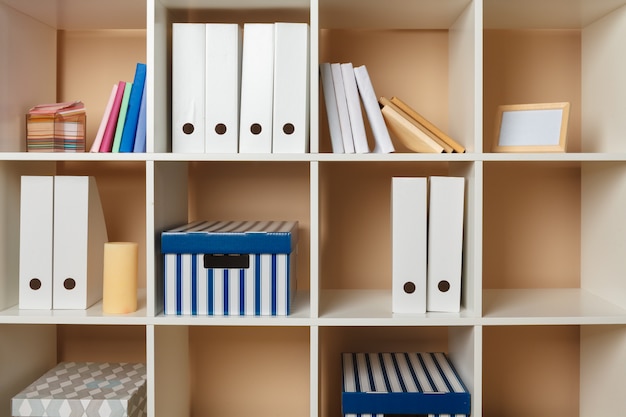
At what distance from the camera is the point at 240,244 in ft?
Answer: 5.09

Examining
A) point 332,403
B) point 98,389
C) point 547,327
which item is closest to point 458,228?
point 547,327

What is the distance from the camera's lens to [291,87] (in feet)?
5.09

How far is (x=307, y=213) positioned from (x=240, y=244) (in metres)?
0.43

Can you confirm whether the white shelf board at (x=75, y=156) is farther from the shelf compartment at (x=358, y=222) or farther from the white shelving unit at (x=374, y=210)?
the shelf compartment at (x=358, y=222)

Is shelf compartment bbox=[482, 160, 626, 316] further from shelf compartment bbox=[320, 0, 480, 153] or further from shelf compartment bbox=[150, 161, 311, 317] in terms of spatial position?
shelf compartment bbox=[150, 161, 311, 317]

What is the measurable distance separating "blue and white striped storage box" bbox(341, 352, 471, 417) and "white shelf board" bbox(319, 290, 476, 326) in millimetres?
174

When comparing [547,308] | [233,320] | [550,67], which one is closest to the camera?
[233,320]

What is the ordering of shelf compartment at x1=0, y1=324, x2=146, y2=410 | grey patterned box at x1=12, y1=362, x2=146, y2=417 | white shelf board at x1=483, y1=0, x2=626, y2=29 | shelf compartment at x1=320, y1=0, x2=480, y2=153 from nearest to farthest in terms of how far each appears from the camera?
grey patterned box at x1=12, y1=362, x2=146, y2=417, white shelf board at x1=483, y1=0, x2=626, y2=29, shelf compartment at x1=0, y1=324, x2=146, y2=410, shelf compartment at x1=320, y1=0, x2=480, y2=153

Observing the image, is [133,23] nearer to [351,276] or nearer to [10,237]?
[10,237]

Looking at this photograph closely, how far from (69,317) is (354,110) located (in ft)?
2.85

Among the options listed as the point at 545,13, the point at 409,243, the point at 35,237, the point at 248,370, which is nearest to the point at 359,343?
the point at 248,370

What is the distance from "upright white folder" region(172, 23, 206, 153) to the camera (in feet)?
5.15

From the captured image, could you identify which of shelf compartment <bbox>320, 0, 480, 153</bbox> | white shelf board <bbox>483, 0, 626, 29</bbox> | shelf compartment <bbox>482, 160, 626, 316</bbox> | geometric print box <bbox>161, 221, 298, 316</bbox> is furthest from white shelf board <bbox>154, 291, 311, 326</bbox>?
white shelf board <bbox>483, 0, 626, 29</bbox>

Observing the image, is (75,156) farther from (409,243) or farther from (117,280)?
(409,243)
